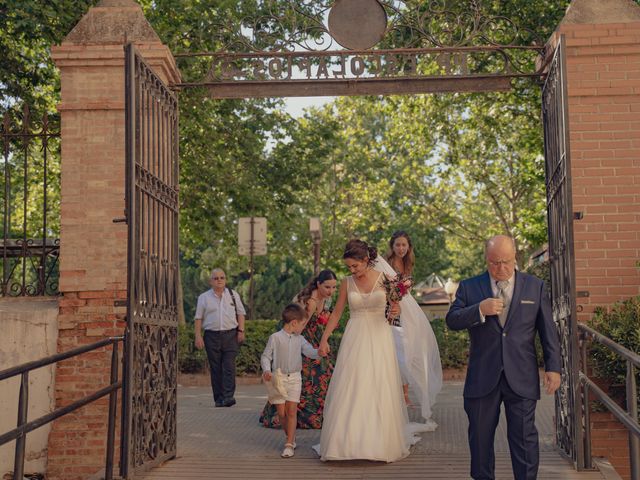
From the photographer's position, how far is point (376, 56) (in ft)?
31.8

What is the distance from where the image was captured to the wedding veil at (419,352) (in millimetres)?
11047

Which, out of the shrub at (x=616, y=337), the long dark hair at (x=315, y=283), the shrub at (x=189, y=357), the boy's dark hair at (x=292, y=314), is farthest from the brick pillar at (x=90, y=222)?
the shrub at (x=189, y=357)

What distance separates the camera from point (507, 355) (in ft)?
22.2

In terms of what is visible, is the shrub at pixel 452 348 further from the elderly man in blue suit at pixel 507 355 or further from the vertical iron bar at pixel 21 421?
the vertical iron bar at pixel 21 421

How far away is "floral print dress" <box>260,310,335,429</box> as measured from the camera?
36.2 ft

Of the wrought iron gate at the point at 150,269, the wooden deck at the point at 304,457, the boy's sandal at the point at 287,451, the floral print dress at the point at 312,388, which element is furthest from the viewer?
the floral print dress at the point at 312,388

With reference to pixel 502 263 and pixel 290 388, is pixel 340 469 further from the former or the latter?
pixel 502 263

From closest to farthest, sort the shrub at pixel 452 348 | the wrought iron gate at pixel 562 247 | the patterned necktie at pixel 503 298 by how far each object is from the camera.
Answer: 1. the patterned necktie at pixel 503 298
2. the wrought iron gate at pixel 562 247
3. the shrub at pixel 452 348

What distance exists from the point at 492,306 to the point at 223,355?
25.2 feet

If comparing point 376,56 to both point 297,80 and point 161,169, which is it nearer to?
point 297,80

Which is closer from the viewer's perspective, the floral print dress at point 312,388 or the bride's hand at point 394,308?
the bride's hand at point 394,308

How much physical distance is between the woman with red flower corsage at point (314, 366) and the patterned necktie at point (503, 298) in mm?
4079

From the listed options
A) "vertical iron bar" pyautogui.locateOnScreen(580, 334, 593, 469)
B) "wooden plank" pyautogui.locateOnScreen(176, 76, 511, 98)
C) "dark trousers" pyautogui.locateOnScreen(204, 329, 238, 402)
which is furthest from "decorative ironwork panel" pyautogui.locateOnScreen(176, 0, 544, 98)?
"dark trousers" pyautogui.locateOnScreen(204, 329, 238, 402)

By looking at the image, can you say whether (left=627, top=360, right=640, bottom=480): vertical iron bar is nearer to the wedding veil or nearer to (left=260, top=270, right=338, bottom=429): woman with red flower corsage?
the wedding veil
